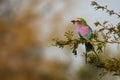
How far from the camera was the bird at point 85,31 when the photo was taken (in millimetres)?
3820

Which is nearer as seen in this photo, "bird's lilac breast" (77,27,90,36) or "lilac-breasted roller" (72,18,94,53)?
"lilac-breasted roller" (72,18,94,53)

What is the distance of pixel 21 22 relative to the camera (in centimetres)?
2252

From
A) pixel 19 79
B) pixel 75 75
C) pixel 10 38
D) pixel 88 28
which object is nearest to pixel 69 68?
pixel 75 75

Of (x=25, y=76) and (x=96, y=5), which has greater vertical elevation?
(x=96, y=5)

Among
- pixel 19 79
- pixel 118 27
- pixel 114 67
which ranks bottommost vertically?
pixel 19 79

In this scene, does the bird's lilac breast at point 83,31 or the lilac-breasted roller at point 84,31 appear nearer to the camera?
the lilac-breasted roller at point 84,31

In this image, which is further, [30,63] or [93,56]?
[30,63]

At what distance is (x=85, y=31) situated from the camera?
14.1 ft

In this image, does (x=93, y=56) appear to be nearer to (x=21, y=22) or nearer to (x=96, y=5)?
(x=96, y=5)

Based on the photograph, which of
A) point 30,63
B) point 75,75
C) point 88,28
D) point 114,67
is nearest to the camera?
point 114,67

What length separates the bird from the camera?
3820 millimetres

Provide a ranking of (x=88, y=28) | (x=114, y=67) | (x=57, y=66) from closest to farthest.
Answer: (x=114, y=67)
(x=88, y=28)
(x=57, y=66)

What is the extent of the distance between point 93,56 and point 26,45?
58.8 ft

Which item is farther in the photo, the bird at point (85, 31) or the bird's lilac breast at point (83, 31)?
the bird's lilac breast at point (83, 31)
